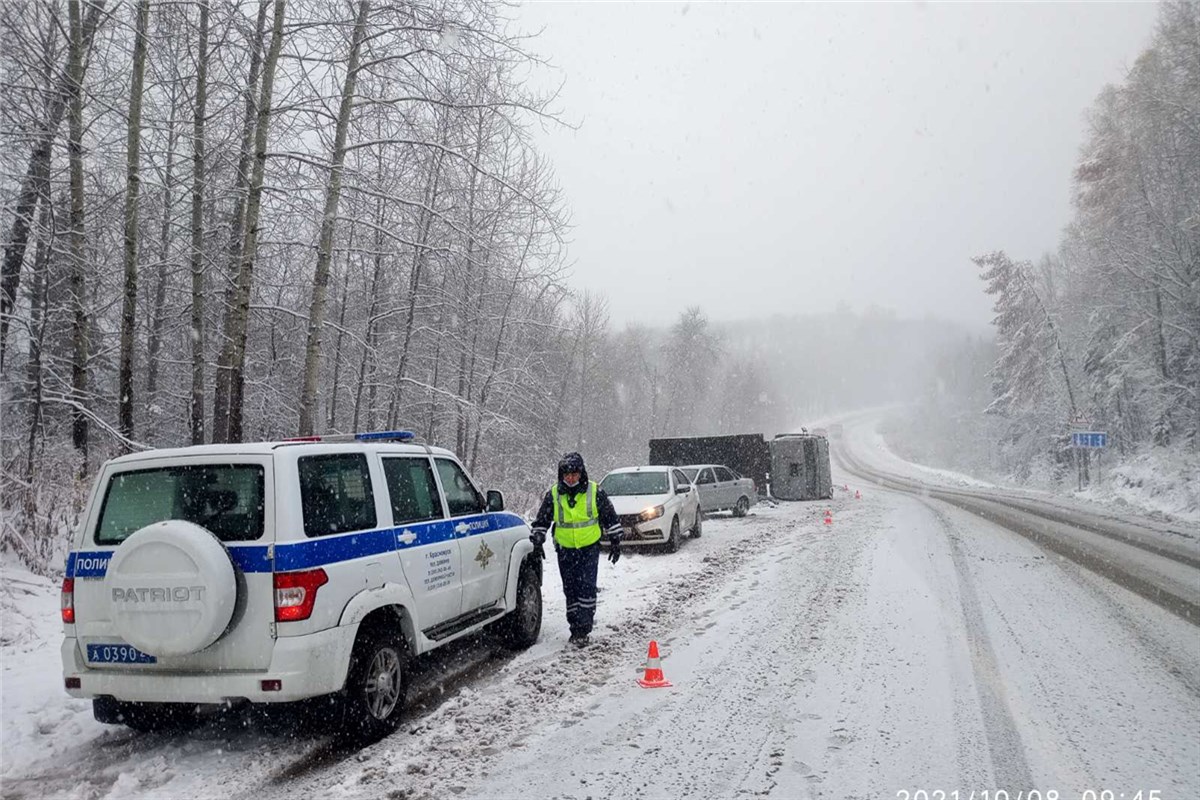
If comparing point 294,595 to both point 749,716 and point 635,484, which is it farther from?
point 635,484

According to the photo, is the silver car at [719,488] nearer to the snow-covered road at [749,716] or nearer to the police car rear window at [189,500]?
the snow-covered road at [749,716]

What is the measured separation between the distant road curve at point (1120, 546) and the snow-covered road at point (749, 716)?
2.34ft

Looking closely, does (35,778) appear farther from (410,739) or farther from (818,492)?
(818,492)

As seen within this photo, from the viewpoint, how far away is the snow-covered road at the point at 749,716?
4273 mm

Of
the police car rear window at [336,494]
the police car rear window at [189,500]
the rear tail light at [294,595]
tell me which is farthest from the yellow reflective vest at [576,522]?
the police car rear window at [189,500]

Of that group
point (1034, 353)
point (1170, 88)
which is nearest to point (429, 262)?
point (1170, 88)

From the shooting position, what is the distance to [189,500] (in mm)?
4770

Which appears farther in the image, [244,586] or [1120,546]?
[1120,546]

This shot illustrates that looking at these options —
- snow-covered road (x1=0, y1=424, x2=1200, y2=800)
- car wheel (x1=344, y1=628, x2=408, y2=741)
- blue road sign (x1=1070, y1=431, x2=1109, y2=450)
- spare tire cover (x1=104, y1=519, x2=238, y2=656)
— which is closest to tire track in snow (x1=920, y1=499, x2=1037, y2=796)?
snow-covered road (x1=0, y1=424, x2=1200, y2=800)

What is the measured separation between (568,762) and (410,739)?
1167 mm

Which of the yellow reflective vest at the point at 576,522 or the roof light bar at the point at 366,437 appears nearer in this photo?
the roof light bar at the point at 366,437

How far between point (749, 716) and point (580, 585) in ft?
8.58

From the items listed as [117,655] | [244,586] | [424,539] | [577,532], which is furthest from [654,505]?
[117,655]

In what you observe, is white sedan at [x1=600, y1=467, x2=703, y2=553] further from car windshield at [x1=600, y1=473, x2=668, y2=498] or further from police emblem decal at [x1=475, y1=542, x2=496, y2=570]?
police emblem decal at [x1=475, y1=542, x2=496, y2=570]
